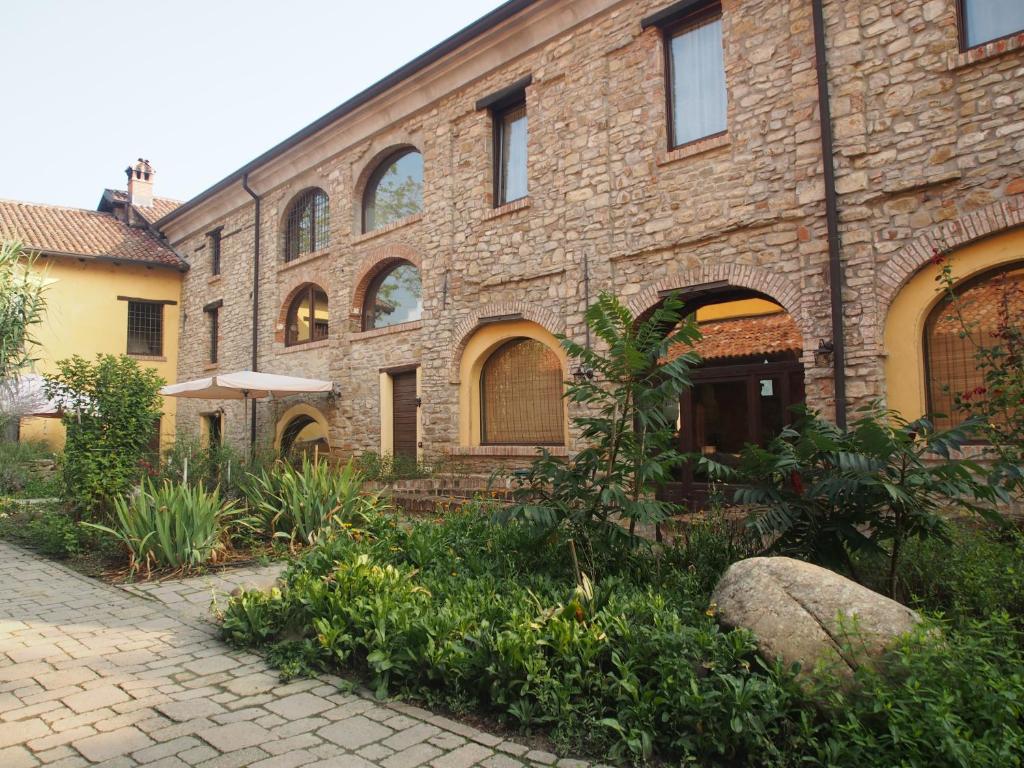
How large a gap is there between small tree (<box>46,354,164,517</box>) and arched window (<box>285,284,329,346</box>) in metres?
7.44

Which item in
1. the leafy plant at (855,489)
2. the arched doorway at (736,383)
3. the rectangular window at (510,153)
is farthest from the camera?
the rectangular window at (510,153)

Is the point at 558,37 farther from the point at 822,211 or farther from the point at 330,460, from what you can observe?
the point at 330,460

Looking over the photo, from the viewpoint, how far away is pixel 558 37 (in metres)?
10.2

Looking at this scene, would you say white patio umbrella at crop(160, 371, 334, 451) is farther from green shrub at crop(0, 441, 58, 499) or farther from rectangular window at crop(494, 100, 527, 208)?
rectangular window at crop(494, 100, 527, 208)

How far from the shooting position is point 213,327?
63.1 feet

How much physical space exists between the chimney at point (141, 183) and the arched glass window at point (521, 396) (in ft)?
59.5

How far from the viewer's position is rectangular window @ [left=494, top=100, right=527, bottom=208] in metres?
11.1

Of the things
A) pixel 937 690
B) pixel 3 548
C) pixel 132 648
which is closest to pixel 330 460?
pixel 3 548

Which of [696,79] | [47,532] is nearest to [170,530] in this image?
[47,532]

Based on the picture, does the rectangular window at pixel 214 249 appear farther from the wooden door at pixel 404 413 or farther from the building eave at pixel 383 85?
the wooden door at pixel 404 413

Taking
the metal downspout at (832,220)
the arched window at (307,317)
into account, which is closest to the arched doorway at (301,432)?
the arched window at (307,317)

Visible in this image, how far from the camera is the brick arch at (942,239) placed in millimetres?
6379

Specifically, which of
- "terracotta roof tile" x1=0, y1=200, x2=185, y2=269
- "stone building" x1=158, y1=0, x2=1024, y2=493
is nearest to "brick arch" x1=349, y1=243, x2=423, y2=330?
"stone building" x1=158, y1=0, x2=1024, y2=493

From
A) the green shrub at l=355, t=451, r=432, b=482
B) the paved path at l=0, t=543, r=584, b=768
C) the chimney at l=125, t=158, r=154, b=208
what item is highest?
the chimney at l=125, t=158, r=154, b=208
